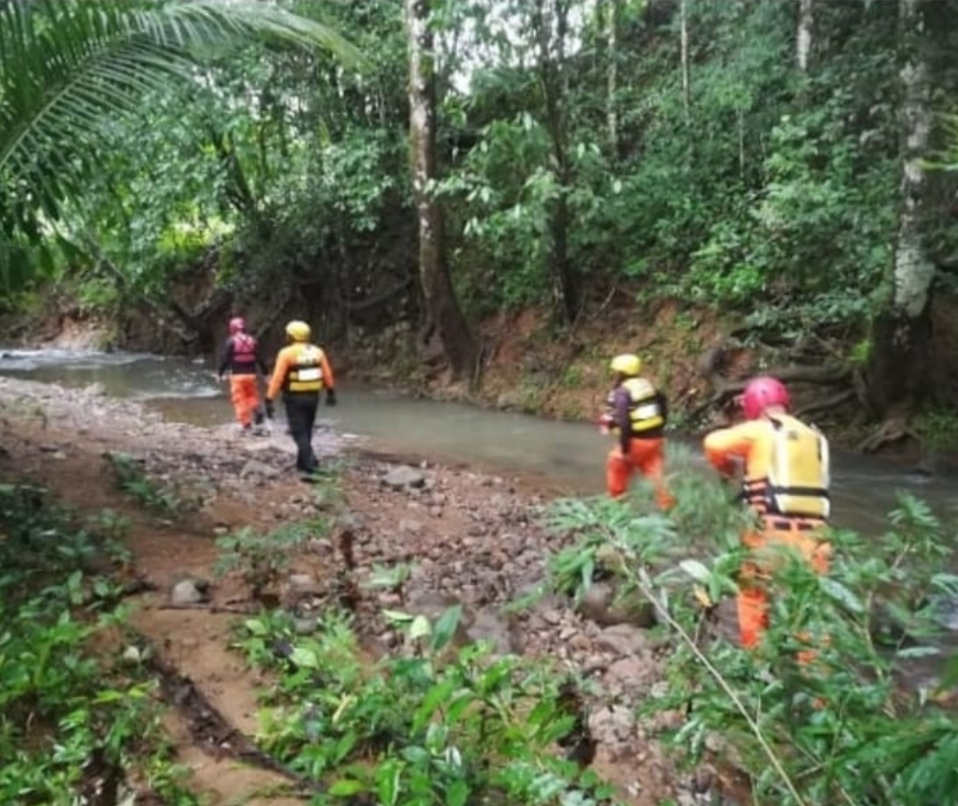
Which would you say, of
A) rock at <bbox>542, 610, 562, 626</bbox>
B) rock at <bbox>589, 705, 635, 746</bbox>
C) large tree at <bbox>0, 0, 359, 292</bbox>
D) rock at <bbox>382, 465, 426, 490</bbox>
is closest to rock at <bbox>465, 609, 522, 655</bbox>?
rock at <bbox>542, 610, 562, 626</bbox>

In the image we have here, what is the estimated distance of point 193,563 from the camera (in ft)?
18.5

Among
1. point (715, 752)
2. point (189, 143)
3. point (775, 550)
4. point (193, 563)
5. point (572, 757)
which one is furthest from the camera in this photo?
point (189, 143)

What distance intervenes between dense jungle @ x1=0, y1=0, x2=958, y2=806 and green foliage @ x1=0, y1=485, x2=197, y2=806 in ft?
0.06

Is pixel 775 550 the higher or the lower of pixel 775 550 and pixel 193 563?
the higher

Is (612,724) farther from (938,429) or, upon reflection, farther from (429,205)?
(429,205)

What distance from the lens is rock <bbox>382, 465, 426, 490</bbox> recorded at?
30.4 ft

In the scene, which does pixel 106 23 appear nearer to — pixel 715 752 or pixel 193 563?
pixel 193 563

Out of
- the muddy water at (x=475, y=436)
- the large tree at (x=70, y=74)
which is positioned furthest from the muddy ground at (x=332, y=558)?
the large tree at (x=70, y=74)

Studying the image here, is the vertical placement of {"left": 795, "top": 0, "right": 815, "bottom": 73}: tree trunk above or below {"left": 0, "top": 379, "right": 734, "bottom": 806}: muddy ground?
above

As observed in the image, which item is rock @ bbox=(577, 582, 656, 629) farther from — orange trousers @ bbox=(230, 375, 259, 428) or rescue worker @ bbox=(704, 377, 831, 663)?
orange trousers @ bbox=(230, 375, 259, 428)

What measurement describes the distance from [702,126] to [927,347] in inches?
238

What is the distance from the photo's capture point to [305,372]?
9.52 m

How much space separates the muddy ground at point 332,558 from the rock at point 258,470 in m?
0.02

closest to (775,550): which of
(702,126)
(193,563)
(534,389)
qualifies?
(193,563)
